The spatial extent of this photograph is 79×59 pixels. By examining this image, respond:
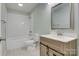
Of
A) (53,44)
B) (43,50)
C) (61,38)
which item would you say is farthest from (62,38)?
(43,50)

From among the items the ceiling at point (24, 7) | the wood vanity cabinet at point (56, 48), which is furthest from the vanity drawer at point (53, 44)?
the ceiling at point (24, 7)

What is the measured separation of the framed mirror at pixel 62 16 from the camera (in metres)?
1.15

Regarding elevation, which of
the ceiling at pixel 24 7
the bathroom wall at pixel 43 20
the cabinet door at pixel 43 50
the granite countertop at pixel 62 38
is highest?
the ceiling at pixel 24 7

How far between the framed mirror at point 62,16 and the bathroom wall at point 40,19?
0.09m

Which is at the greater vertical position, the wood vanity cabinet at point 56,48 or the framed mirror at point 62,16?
the framed mirror at point 62,16

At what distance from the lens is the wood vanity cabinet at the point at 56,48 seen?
1121 mm

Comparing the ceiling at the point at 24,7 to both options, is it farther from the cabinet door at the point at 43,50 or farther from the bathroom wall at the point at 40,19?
the cabinet door at the point at 43,50

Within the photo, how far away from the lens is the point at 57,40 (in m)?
1.16

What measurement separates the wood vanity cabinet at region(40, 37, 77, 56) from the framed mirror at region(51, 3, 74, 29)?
216mm

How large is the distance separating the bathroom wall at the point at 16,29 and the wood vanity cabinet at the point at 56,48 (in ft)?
0.85

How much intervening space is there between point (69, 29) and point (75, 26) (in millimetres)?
83

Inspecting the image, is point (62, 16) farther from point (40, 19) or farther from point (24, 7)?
point (24, 7)

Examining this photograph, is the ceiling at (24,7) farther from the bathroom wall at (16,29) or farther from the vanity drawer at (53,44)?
the vanity drawer at (53,44)

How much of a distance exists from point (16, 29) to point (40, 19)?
351mm
